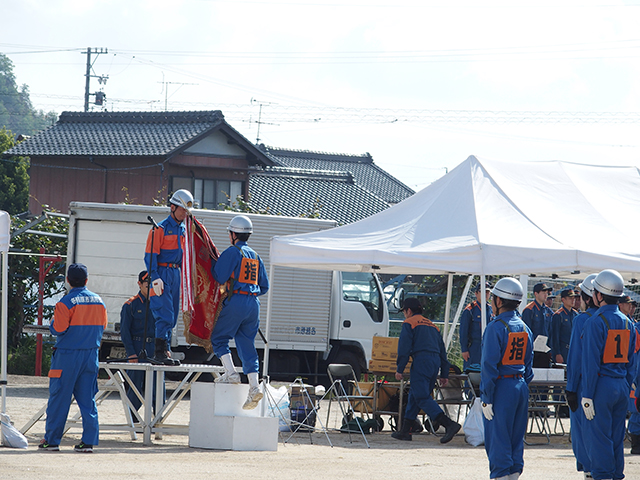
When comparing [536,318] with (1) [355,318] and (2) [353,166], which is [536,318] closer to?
(1) [355,318]

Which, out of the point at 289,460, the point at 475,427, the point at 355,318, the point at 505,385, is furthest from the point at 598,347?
the point at 355,318

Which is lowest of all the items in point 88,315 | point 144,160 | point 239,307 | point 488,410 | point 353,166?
point 488,410

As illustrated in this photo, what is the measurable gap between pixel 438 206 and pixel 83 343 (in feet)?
17.5

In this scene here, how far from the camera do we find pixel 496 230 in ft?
36.7

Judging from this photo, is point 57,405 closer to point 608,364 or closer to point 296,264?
point 296,264

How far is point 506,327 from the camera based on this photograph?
746 cm

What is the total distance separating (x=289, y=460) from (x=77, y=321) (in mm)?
2517

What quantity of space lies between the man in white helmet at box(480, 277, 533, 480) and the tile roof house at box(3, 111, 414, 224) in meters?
21.4

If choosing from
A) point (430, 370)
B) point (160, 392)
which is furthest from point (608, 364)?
point (160, 392)

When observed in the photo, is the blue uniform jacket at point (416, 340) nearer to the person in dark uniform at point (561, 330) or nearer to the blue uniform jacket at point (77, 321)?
the blue uniform jacket at point (77, 321)

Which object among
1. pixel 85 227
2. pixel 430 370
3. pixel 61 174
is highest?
pixel 61 174

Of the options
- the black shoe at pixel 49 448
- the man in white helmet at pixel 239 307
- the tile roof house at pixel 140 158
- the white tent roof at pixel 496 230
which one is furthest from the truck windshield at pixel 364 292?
the tile roof house at pixel 140 158

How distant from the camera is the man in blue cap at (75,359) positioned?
873cm

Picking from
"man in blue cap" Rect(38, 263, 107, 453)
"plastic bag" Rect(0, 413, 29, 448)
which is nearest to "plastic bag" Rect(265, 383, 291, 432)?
"man in blue cap" Rect(38, 263, 107, 453)
